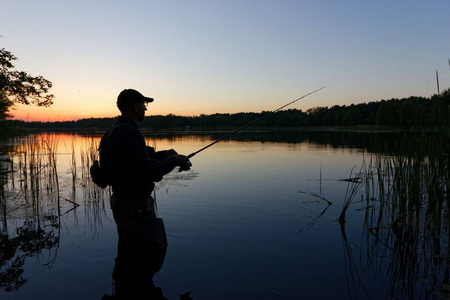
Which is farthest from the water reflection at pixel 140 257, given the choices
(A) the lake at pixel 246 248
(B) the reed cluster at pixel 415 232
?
(B) the reed cluster at pixel 415 232

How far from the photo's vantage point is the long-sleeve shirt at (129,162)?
362 centimetres

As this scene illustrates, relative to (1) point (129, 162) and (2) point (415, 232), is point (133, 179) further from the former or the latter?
(2) point (415, 232)

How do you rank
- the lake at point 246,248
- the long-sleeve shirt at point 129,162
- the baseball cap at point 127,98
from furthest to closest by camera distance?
the lake at point 246,248 < the baseball cap at point 127,98 < the long-sleeve shirt at point 129,162

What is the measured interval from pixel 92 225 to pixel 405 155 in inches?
290

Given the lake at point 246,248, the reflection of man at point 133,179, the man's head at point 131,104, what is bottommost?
the lake at point 246,248

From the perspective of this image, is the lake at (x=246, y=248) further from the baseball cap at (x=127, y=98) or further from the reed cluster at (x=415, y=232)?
the baseball cap at (x=127, y=98)

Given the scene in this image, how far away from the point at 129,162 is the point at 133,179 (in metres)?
0.28

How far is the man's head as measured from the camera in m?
3.92

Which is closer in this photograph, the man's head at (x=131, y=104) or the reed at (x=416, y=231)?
the man's head at (x=131, y=104)

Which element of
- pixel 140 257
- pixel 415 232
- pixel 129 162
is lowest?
pixel 415 232

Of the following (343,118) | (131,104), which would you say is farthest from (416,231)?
(343,118)

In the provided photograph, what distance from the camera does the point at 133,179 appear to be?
149 inches

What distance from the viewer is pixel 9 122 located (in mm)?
19578

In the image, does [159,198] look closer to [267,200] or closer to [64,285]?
[267,200]
